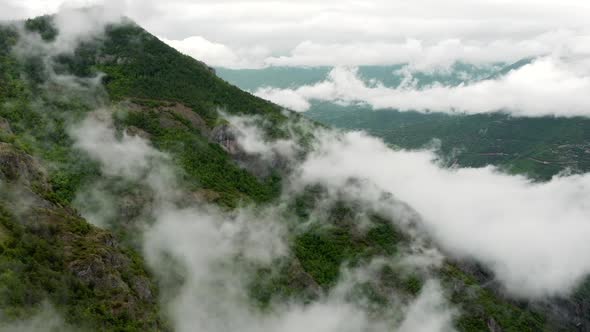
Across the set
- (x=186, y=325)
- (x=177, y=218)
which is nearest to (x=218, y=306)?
(x=186, y=325)

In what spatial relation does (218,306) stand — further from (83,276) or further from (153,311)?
(83,276)

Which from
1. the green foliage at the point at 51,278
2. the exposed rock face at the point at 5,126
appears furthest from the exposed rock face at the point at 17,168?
the exposed rock face at the point at 5,126

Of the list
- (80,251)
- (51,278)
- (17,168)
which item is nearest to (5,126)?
(17,168)

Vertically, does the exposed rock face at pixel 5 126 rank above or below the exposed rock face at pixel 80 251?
above

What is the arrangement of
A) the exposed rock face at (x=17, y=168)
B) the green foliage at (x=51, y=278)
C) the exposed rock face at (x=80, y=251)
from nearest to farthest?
Result: 1. the green foliage at (x=51, y=278)
2. the exposed rock face at (x=80, y=251)
3. the exposed rock face at (x=17, y=168)

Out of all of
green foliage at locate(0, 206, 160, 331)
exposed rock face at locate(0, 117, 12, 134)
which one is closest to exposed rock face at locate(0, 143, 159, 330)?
green foliage at locate(0, 206, 160, 331)

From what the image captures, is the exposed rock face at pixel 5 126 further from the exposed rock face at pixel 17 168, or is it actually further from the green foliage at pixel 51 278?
the green foliage at pixel 51 278

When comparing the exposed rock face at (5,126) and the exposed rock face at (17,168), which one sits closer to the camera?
the exposed rock face at (17,168)

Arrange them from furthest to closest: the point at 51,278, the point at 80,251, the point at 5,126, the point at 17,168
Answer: the point at 5,126
the point at 17,168
the point at 80,251
the point at 51,278

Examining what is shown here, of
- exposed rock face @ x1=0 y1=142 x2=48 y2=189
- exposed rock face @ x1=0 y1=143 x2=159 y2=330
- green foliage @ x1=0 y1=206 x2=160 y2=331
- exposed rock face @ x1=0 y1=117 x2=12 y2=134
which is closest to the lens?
green foliage @ x1=0 y1=206 x2=160 y2=331

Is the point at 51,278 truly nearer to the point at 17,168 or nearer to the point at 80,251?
the point at 80,251

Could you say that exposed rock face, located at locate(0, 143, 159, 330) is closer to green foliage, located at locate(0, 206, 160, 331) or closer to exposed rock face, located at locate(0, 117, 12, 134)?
green foliage, located at locate(0, 206, 160, 331)

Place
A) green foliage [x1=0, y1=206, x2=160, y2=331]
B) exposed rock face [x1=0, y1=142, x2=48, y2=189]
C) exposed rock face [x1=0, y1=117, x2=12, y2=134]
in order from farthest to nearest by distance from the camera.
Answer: exposed rock face [x1=0, y1=117, x2=12, y2=134] < exposed rock face [x1=0, y1=142, x2=48, y2=189] < green foliage [x1=0, y1=206, x2=160, y2=331]
